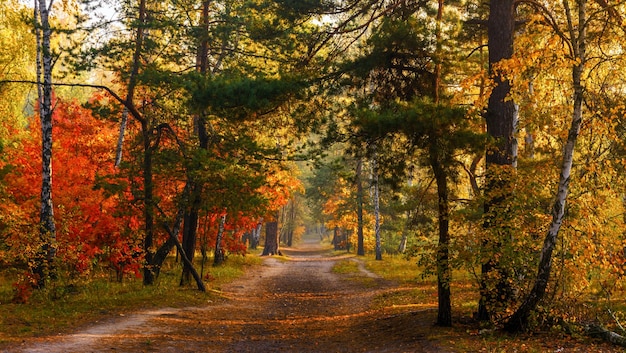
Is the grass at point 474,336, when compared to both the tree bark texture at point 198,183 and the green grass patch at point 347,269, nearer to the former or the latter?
the tree bark texture at point 198,183

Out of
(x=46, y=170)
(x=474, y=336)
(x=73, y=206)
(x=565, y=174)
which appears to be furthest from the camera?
(x=73, y=206)

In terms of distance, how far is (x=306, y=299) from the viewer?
17688mm

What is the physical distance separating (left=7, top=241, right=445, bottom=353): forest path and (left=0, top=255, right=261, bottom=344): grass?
639mm

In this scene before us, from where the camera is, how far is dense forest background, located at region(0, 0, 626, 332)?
8672 mm

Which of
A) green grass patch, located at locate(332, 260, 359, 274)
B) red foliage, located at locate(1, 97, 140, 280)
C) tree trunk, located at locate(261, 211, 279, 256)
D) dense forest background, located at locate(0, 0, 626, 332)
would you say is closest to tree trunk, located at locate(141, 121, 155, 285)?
dense forest background, located at locate(0, 0, 626, 332)

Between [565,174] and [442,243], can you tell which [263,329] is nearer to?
[442,243]

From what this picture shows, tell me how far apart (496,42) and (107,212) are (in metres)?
12.6

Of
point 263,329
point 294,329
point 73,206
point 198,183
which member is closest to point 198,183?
point 198,183

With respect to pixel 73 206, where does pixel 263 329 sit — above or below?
below

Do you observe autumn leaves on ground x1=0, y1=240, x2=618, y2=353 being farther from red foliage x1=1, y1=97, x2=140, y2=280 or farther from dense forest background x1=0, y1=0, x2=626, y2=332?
red foliage x1=1, y1=97, x2=140, y2=280

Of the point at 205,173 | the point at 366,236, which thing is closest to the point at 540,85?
the point at 205,173

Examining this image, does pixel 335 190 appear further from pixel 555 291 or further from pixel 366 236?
pixel 555 291

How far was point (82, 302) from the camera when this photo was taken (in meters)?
13.2

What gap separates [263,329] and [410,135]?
21.6 ft
